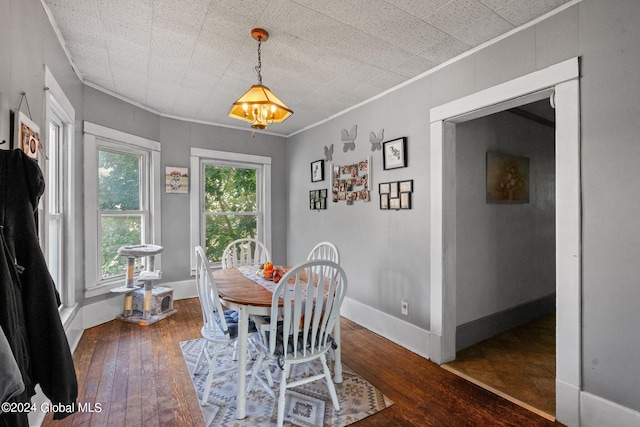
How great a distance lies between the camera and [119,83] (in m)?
3.03

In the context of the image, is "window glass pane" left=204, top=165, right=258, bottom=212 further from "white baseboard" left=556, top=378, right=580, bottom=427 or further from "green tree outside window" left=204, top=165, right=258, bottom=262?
"white baseboard" left=556, top=378, right=580, bottom=427

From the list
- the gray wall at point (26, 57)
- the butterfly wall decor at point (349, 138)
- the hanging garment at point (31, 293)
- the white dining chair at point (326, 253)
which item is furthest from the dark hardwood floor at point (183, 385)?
the butterfly wall decor at point (349, 138)

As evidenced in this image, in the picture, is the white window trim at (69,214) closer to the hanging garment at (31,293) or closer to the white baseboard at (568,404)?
the hanging garment at (31,293)

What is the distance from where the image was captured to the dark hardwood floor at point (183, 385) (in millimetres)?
1858

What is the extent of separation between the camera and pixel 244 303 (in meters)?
1.85

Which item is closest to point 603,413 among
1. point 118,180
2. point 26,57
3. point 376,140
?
point 376,140

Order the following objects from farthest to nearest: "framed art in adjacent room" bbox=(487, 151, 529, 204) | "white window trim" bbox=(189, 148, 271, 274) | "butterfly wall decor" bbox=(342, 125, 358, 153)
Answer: "white window trim" bbox=(189, 148, 271, 274)
"butterfly wall decor" bbox=(342, 125, 358, 153)
"framed art in adjacent room" bbox=(487, 151, 529, 204)

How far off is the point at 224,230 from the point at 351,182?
2048mm

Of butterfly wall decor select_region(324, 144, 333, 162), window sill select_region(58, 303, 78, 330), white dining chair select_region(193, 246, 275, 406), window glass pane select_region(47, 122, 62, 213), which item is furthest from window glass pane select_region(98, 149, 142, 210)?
butterfly wall decor select_region(324, 144, 333, 162)

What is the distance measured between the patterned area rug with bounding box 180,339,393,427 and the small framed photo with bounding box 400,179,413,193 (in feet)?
5.26

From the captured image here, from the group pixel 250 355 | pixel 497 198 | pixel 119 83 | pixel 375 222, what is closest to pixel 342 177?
pixel 375 222

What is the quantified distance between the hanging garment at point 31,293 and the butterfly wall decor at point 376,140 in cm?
265

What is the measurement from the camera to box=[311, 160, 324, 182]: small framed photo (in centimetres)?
401

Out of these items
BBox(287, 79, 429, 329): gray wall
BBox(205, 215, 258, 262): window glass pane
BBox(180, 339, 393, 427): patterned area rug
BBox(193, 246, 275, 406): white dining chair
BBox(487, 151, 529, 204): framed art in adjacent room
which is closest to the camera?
BBox(180, 339, 393, 427): patterned area rug
